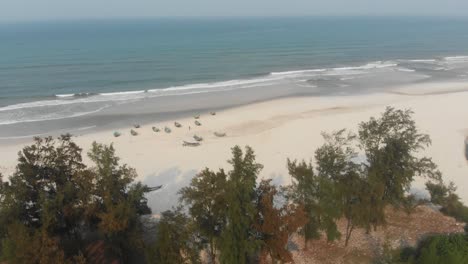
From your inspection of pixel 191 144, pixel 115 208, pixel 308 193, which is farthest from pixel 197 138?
pixel 115 208

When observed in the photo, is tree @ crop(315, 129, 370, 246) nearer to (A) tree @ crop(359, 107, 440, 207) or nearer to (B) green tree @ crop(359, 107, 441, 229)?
(B) green tree @ crop(359, 107, 441, 229)

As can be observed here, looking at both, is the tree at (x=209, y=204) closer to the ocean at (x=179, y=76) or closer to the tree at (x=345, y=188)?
the tree at (x=345, y=188)

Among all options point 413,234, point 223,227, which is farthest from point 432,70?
point 223,227

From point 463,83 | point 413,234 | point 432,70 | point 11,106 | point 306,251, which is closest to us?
point 306,251

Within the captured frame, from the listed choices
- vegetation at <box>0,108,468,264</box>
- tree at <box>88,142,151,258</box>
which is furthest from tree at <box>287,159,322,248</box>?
tree at <box>88,142,151,258</box>

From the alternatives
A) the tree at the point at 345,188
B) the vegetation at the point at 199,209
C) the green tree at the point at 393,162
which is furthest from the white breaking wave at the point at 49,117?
the green tree at the point at 393,162

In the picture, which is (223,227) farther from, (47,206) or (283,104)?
(283,104)
